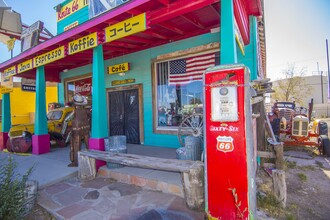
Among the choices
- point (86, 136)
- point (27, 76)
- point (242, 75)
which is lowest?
point (86, 136)

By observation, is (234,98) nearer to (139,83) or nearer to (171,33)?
(171,33)

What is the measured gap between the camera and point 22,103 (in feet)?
53.6

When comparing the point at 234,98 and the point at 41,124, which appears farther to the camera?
the point at 41,124

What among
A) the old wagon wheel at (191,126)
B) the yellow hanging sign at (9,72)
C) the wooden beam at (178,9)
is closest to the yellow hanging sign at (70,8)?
the yellow hanging sign at (9,72)

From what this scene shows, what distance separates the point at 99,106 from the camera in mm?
4492

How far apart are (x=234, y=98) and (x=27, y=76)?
391 inches

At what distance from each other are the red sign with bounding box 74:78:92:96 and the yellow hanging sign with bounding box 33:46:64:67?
2.51 m

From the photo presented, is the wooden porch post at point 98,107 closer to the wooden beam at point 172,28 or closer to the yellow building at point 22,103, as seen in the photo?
the wooden beam at point 172,28

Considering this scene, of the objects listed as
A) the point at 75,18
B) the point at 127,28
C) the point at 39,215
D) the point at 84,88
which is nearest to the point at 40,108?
the point at 84,88

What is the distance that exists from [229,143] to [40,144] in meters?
6.41

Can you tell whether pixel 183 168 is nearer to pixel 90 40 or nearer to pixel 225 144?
pixel 225 144

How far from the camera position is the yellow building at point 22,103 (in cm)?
1567

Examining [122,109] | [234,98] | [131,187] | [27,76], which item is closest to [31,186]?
[131,187]

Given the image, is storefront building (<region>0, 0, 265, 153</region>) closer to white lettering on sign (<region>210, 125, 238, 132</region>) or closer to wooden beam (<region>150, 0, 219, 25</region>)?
wooden beam (<region>150, 0, 219, 25</region>)
